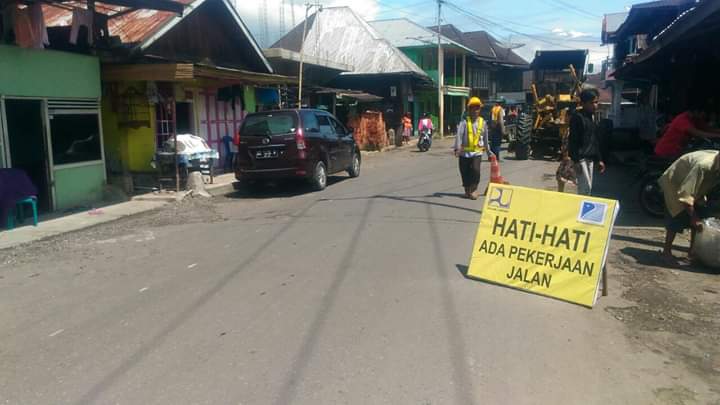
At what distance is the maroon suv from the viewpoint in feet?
41.4

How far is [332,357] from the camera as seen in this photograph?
431 cm

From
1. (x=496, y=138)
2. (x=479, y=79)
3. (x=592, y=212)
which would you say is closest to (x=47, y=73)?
(x=592, y=212)

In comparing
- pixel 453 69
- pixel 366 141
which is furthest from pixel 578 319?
pixel 453 69

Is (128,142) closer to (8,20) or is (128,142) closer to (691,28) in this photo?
(8,20)

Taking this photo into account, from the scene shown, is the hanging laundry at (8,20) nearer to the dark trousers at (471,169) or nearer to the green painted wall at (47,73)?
the green painted wall at (47,73)

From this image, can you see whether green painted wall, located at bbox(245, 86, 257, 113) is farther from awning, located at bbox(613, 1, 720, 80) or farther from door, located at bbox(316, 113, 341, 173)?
awning, located at bbox(613, 1, 720, 80)

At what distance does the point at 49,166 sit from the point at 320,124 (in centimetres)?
572

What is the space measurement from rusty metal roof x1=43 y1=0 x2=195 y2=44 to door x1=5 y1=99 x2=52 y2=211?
12.9ft

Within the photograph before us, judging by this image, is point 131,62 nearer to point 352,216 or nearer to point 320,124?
point 320,124

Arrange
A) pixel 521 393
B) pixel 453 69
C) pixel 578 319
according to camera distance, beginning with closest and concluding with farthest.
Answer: pixel 521 393 < pixel 578 319 < pixel 453 69

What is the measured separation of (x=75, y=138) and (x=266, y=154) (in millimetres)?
3744

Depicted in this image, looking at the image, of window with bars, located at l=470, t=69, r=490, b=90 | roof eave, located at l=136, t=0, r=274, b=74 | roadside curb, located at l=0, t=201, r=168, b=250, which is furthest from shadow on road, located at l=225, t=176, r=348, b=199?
window with bars, located at l=470, t=69, r=490, b=90

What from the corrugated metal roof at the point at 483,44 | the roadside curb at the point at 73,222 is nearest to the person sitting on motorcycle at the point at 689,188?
the roadside curb at the point at 73,222

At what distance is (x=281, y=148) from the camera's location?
12.6m
